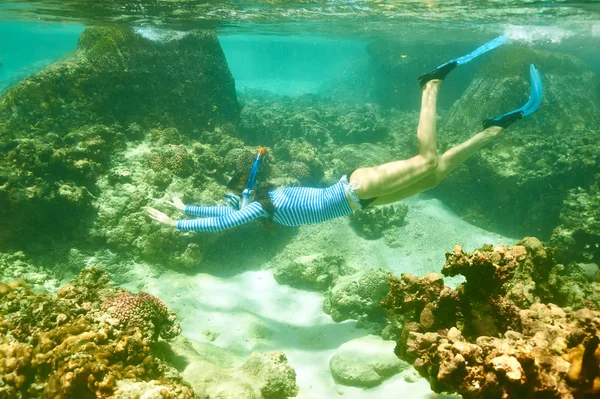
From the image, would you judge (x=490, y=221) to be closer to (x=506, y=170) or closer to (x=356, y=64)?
(x=506, y=170)

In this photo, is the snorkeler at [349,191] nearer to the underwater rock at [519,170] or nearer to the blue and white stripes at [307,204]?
the blue and white stripes at [307,204]

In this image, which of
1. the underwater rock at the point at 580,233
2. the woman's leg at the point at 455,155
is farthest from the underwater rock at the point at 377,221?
the woman's leg at the point at 455,155

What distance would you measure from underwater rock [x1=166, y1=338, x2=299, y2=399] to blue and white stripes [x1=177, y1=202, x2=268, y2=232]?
187 cm

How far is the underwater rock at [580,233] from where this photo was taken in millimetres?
8594

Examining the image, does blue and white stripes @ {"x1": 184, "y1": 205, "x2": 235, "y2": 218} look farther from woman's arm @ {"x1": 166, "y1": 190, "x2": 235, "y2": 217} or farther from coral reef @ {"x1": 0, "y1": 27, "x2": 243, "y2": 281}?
coral reef @ {"x1": 0, "y1": 27, "x2": 243, "y2": 281}

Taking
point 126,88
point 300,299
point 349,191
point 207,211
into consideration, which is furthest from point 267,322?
point 126,88

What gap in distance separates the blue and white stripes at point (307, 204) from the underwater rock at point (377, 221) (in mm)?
5305

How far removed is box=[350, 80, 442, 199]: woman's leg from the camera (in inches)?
215

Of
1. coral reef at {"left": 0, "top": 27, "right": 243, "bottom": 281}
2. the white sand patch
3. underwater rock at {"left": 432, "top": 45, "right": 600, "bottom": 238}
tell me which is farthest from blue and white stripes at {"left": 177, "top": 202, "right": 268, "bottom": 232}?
underwater rock at {"left": 432, "top": 45, "right": 600, "bottom": 238}

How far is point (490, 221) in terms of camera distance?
1173 cm

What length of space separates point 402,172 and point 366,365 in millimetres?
3135

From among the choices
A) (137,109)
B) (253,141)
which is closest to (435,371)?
(137,109)

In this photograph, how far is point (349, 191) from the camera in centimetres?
546

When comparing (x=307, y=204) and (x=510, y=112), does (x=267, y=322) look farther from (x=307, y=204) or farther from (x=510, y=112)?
(x=510, y=112)
